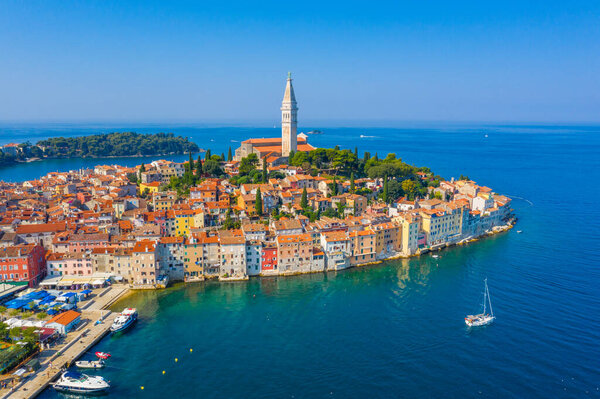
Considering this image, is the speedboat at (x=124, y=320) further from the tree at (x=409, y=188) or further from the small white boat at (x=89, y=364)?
the tree at (x=409, y=188)

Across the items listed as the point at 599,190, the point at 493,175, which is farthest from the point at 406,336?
the point at 493,175

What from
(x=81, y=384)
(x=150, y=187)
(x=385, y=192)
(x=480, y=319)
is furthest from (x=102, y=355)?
(x=385, y=192)

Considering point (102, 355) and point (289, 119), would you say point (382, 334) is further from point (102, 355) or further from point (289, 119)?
point (289, 119)

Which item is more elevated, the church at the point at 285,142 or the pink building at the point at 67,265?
the church at the point at 285,142

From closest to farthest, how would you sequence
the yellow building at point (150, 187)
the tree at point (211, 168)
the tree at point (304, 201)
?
the tree at point (304, 201) < the yellow building at point (150, 187) < the tree at point (211, 168)

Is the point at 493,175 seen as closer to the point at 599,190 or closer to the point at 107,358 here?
the point at 599,190

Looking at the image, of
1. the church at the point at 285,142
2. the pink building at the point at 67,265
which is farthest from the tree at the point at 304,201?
the pink building at the point at 67,265
